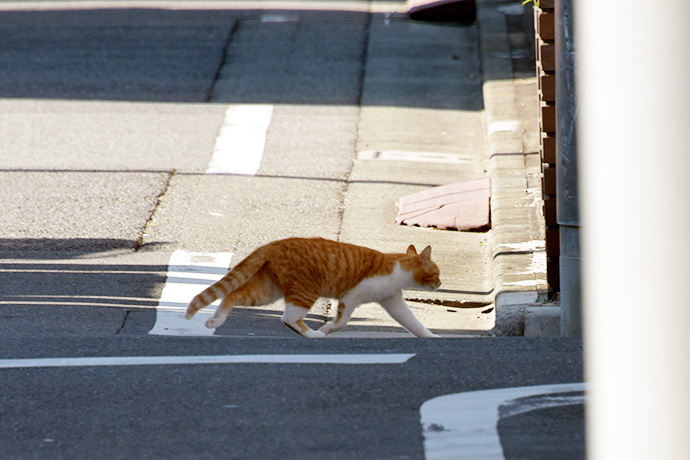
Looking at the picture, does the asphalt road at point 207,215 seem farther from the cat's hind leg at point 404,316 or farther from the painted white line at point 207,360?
the cat's hind leg at point 404,316

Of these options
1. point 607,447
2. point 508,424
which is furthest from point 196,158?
point 607,447

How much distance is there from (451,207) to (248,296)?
14.4ft


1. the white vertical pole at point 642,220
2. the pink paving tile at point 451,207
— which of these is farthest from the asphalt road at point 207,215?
the white vertical pole at point 642,220

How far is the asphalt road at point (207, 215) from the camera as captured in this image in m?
4.57

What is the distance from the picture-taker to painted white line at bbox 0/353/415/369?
5.44 meters

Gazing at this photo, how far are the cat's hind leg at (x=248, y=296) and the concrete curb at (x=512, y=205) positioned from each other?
5.58ft

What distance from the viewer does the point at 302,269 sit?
684 centimetres

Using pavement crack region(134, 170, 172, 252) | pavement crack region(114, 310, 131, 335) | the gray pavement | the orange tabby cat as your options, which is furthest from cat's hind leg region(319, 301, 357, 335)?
pavement crack region(134, 170, 172, 252)

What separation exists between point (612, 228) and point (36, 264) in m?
8.32

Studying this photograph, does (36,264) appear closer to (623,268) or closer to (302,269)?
(302,269)

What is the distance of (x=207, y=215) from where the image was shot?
10.7m

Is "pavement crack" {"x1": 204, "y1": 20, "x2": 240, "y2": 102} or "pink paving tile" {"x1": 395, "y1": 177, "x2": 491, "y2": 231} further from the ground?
"pink paving tile" {"x1": 395, "y1": 177, "x2": 491, "y2": 231}

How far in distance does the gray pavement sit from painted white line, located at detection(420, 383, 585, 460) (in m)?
2.61

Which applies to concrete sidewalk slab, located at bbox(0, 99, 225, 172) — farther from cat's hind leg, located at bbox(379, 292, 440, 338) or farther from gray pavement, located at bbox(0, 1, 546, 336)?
cat's hind leg, located at bbox(379, 292, 440, 338)
